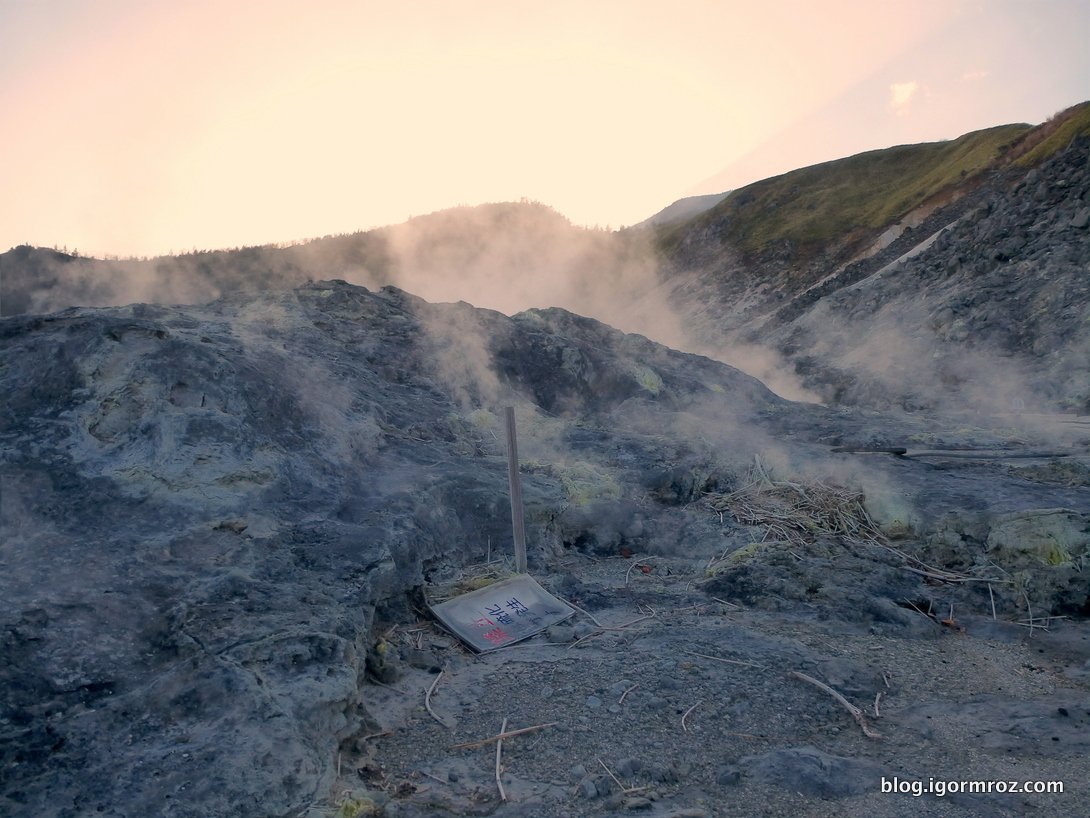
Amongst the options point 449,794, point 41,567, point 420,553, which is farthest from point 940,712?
point 41,567

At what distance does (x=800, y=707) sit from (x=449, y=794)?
1.79 metres

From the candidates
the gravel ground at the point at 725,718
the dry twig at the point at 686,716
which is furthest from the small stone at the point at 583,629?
the dry twig at the point at 686,716

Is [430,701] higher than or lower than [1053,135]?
lower

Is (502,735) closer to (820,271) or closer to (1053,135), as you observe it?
(820,271)

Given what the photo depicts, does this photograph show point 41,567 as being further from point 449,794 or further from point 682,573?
point 682,573

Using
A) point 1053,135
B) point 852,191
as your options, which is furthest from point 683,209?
point 1053,135

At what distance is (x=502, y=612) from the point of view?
207 inches

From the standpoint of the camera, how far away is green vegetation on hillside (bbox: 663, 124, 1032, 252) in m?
28.4

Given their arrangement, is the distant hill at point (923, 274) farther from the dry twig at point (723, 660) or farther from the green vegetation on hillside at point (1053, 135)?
the dry twig at point (723, 660)

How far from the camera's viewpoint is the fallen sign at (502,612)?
16.4 ft

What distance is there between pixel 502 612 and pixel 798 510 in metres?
2.93

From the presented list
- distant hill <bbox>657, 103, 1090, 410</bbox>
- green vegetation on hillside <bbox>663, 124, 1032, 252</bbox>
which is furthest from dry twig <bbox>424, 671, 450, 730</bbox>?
green vegetation on hillside <bbox>663, 124, 1032, 252</bbox>

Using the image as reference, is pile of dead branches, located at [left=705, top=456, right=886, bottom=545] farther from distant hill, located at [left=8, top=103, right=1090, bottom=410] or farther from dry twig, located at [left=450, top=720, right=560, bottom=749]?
distant hill, located at [left=8, top=103, right=1090, bottom=410]

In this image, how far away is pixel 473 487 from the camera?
642cm
